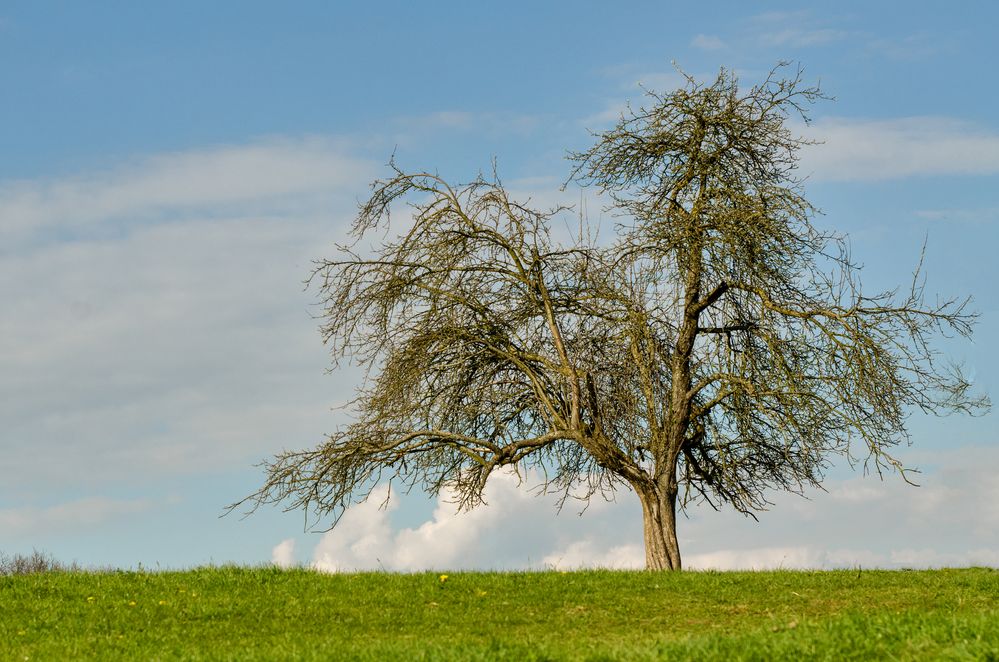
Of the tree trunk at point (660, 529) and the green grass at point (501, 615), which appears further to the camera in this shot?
the tree trunk at point (660, 529)

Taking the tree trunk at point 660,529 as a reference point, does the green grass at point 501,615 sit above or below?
below

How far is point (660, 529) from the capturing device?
1980 cm

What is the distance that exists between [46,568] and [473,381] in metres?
10.7

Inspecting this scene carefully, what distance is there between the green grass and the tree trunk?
202 cm

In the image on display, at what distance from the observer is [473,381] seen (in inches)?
826

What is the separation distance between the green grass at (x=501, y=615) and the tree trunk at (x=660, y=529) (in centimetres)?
202

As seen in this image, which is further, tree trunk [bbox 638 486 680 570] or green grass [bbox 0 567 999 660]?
tree trunk [bbox 638 486 680 570]

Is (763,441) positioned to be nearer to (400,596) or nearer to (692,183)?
(692,183)

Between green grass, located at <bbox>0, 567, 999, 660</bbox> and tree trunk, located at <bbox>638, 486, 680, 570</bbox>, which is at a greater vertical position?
tree trunk, located at <bbox>638, 486, 680, 570</bbox>

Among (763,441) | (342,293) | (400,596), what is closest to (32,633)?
(400,596)

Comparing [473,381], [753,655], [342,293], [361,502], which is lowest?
[753,655]

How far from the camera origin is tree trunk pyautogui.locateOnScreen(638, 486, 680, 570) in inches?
776

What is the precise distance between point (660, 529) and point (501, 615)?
6.09m

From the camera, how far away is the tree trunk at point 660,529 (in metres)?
19.7
